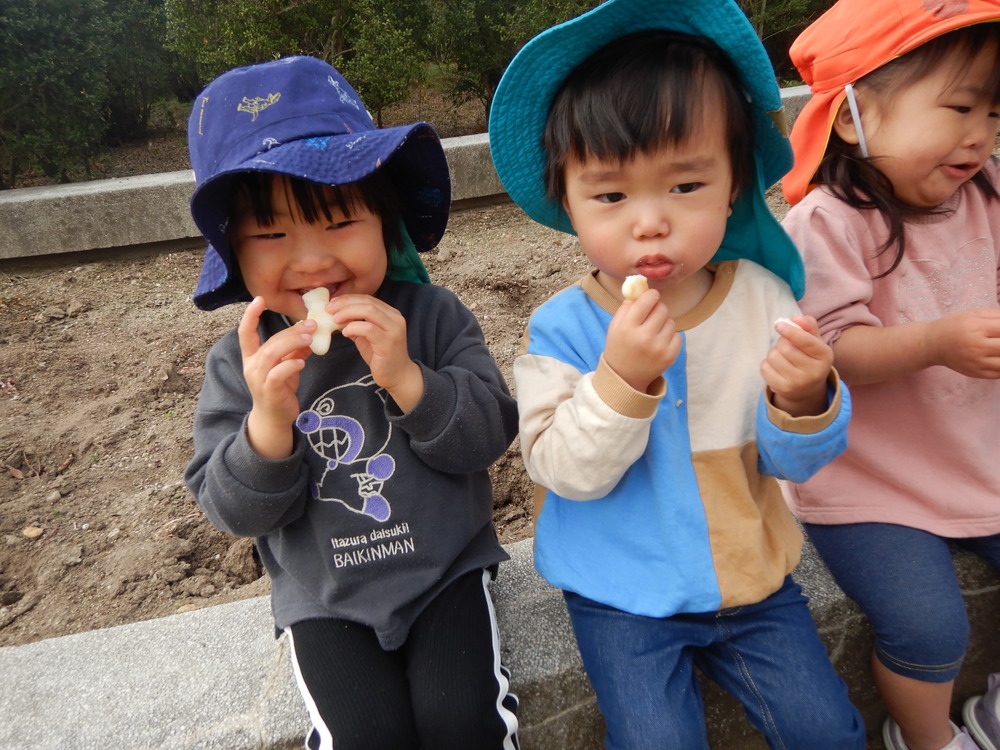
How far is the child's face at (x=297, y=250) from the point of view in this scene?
1.43 metres

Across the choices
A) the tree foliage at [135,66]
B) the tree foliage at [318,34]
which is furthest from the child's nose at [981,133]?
the tree foliage at [135,66]

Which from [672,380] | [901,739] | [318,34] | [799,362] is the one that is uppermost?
[799,362]

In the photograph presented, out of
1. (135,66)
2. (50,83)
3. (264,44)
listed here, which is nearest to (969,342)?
(264,44)

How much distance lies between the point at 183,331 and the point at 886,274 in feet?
11.3

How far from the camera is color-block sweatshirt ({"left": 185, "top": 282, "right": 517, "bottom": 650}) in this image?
1493 millimetres

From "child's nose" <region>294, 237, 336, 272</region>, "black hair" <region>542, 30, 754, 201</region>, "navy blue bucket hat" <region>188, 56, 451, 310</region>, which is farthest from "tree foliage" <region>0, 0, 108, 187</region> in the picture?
"black hair" <region>542, 30, 754, 201</region>

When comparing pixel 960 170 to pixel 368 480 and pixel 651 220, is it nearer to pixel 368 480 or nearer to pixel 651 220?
pixel 651 220

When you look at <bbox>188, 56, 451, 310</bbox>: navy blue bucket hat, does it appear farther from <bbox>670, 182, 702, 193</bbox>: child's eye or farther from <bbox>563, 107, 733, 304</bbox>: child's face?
<bbox>670, 182, 702, 193</bbox>: child's eye

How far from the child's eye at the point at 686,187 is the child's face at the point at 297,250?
61 cm

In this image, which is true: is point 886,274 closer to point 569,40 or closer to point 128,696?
point 569,40

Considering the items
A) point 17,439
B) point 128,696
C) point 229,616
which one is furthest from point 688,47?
point 17,439

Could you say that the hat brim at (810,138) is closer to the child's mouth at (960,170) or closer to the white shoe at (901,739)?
the child's mouth at (960,170)

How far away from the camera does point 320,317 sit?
1.42 m

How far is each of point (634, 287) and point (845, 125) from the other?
0.79 meters
